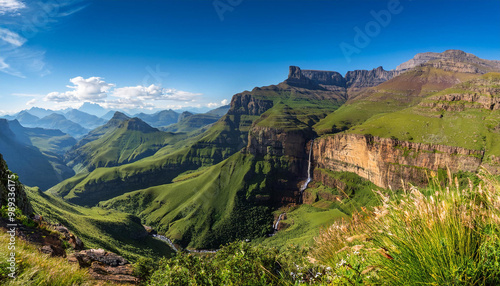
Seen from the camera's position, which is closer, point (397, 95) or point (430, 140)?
point (430, 140)

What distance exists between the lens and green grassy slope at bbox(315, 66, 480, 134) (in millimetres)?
141538

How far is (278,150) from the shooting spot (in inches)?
4392

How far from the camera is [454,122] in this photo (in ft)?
236

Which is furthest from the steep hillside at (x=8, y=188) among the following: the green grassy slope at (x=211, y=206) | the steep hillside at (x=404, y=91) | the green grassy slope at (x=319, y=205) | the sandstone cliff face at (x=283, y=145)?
the steep hillside at (x=404, y=91)

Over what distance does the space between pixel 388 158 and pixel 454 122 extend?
2450cm

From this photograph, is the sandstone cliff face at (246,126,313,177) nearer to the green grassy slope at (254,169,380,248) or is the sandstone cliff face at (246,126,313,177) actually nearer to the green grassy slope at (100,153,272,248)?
the green grassy slope at (100,153,272,248)

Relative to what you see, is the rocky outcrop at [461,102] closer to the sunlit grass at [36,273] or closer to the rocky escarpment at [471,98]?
the rocky escarpment at [471,98]

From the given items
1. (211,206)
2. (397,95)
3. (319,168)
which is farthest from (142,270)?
(397,95)

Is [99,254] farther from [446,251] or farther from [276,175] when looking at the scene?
[276,175]

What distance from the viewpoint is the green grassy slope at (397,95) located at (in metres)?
142

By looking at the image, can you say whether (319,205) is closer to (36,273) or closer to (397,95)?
(36,273)

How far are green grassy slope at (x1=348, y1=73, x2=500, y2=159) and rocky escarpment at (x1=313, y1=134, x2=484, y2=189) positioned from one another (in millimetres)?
3740

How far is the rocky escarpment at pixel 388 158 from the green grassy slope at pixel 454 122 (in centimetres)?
374

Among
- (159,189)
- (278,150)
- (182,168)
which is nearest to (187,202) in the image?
(159,189)
